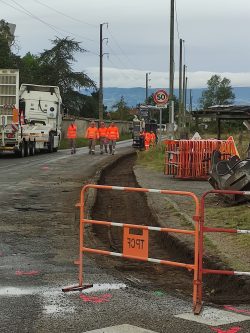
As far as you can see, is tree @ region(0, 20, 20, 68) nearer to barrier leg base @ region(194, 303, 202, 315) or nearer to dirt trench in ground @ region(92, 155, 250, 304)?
dirt trench in ground @ region(92, 155, 250, 304)

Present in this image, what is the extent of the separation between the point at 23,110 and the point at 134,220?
23.1 meters

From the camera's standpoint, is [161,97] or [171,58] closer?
[161,97]

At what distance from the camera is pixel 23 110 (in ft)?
112

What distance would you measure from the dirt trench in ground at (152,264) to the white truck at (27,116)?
15.7 metres

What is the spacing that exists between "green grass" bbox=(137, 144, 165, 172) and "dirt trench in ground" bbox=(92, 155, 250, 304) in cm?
880

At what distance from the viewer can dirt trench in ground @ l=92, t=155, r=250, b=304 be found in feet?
23.3

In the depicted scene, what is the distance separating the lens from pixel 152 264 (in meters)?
8.55

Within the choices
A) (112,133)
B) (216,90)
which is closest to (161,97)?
(112,133)

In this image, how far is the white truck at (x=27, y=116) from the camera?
97.7 feet

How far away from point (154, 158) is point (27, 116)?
10323mm

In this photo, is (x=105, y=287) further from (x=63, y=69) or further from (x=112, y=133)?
(x=63, y=69)

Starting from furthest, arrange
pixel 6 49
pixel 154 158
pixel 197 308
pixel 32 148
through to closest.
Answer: pixel 6 49 → pixel 32 148 → pixel 154 158 → pixel 197 308

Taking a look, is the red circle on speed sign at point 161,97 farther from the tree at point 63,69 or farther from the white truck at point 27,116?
the tree at point 63,69

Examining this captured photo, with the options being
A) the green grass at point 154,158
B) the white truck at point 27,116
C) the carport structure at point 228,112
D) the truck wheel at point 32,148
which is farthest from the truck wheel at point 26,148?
the carport structure at point 228,112
